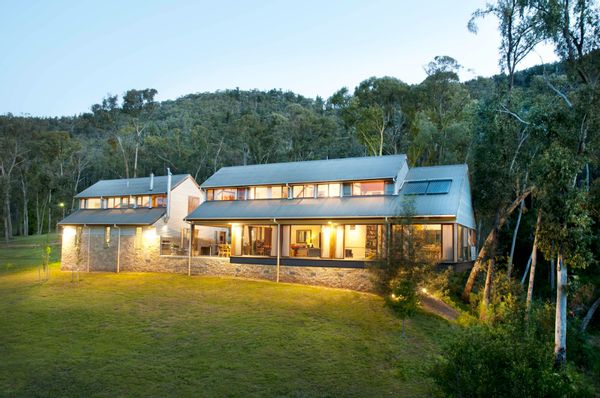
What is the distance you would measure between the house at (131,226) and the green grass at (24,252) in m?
3.02

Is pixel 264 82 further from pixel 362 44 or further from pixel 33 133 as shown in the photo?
pixel 362 44

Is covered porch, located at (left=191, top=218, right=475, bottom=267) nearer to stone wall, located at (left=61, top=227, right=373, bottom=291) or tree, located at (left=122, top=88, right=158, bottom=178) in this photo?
A: stone wall, located at (left=61, top=227, right=373, bottom=291)

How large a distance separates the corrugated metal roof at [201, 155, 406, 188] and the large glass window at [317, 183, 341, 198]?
365 millimetres

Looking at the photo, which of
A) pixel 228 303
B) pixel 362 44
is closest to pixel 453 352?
pixel 228 303

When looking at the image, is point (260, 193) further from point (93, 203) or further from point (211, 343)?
point (93, 203)

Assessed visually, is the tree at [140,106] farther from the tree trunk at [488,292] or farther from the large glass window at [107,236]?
the tree trunk at [488,292]

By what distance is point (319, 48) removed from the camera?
144 ft

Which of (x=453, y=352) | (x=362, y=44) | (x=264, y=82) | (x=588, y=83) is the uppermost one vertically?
(x=264, y=82)

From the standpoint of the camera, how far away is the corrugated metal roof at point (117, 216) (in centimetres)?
2884

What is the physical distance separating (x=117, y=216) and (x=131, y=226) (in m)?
2.54

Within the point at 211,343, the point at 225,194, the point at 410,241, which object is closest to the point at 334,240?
the point at 410,241

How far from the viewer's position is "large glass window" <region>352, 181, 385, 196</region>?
2392 cm

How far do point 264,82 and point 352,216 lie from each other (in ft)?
266

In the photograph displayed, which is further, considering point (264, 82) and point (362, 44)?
point (264, 82)
